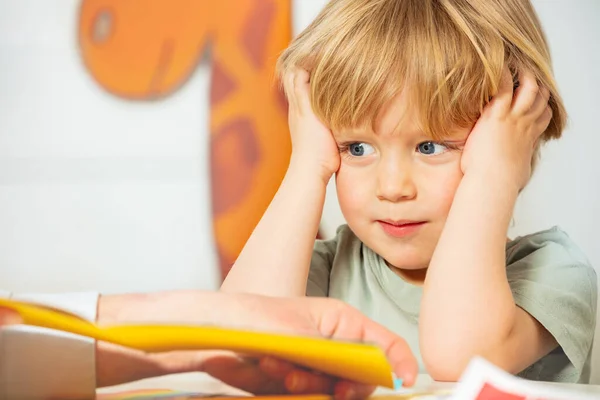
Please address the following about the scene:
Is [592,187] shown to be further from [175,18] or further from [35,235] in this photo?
[35,235]

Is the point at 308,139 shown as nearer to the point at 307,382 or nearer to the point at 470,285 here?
the point at 470,285

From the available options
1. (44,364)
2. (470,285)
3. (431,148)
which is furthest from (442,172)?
(44,364)

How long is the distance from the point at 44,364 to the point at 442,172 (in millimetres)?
440

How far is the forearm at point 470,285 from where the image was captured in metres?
0.64

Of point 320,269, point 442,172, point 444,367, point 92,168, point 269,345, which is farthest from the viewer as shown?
point 92,168

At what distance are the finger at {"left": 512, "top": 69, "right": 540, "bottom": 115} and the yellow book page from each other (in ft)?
1.31

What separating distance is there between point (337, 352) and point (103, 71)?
2.33 feet

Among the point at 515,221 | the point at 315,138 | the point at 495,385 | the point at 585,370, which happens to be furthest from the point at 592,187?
the point at 495,385

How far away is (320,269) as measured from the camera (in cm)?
89

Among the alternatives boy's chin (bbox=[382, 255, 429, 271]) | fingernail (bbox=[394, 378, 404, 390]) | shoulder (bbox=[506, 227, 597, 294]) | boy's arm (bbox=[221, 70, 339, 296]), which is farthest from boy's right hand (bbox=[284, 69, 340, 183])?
fingernail (bbox=[394, 378, 404, 390])

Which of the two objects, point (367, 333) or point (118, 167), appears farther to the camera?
point (118, 167)

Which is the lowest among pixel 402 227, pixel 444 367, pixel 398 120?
pixel 444 367

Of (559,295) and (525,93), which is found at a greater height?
(525,93)

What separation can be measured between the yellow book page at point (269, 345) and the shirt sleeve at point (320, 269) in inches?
16.7
